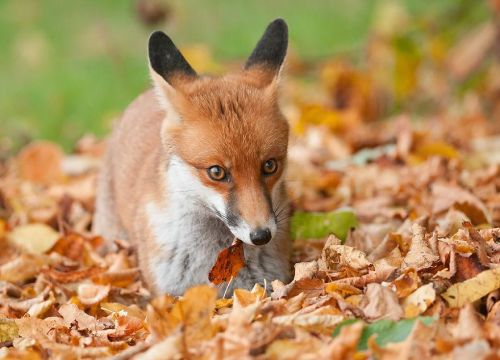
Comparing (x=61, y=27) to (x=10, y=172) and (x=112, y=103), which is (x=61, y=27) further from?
(x=10, y=172)

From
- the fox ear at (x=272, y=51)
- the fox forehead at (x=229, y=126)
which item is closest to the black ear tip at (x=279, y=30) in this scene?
the fox ear at (x=272, y=51)

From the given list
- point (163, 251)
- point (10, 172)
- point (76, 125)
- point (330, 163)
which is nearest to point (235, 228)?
point (163, 251)

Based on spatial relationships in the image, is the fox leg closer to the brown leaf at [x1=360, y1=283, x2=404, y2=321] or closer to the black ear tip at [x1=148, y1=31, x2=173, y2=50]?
the black ear tip at [x1=148, y1=31, x2=173, y2=50]

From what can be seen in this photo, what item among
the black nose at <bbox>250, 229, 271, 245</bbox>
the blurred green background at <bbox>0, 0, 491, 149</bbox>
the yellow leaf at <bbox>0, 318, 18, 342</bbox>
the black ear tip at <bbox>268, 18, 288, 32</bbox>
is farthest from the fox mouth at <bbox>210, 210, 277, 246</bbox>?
the blurred green background at <bbox>0, 0, 491, 149</bbox>

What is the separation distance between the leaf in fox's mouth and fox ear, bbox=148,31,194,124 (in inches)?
36.0

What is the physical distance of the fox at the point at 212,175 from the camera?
493 centimetres

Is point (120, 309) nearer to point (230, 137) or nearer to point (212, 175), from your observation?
point (212, 175)

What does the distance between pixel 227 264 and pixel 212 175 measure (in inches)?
25.5

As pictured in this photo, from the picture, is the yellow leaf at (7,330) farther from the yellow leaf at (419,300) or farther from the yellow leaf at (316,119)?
the yellow leaf at (316,119)

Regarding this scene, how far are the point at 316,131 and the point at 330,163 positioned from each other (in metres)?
1.14

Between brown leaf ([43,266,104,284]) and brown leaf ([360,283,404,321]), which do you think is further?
brown leaf ([43,266,104,284])

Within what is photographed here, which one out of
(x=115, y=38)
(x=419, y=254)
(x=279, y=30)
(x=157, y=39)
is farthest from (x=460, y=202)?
(x=115, y=38)

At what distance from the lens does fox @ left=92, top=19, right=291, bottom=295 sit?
194 inches

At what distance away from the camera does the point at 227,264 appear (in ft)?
17.4
